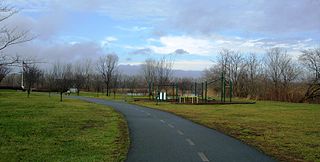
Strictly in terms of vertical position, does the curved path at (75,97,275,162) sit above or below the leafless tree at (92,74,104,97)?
below

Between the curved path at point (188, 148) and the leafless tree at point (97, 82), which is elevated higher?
the leafless tree at point (97, 82)

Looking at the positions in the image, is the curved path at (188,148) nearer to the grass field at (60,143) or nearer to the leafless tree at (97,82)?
the grass field at (60,143)

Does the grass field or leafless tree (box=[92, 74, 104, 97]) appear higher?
leafless tree (box=[92, 74, 104, 97])

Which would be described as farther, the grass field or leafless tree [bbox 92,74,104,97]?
leafless tree [bbox 92,74,104,97]

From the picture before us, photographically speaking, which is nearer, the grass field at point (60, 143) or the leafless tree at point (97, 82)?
the grass field at point (60, 143)

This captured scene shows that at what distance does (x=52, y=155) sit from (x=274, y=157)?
17.4 ft

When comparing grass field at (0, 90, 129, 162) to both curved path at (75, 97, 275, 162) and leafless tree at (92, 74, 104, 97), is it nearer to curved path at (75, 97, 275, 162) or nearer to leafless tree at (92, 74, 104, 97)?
curved path at (75, 97, 275, 162)

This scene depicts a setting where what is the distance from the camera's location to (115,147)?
1104 centimetres

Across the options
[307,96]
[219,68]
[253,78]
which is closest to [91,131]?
[307,96]

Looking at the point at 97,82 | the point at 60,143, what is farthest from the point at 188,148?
the point at 97,82

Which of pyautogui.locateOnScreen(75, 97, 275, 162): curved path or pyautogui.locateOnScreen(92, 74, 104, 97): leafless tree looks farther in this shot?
pyautogui.locateOnScreen(92, 74, 104, 97): leafless tree

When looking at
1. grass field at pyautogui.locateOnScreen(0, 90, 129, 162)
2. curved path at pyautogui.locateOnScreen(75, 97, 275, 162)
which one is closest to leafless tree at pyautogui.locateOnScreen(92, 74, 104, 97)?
grass field at pyautogui.locateOnScreen(0, 90, 129, 162)

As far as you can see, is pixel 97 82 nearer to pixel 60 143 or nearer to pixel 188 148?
pixel 60 143

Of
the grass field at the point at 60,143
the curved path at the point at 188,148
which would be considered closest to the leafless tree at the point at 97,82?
the grass field at the point at 60,143
